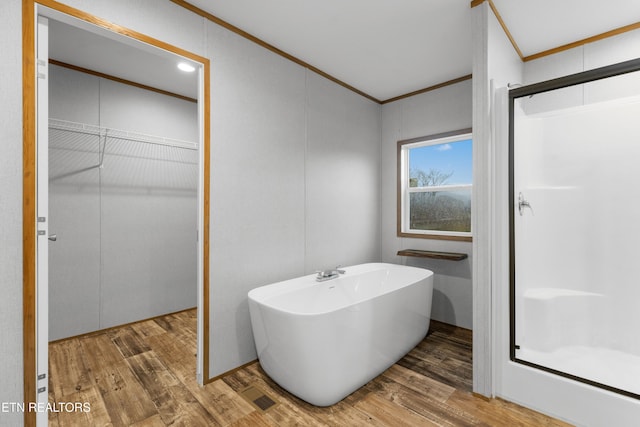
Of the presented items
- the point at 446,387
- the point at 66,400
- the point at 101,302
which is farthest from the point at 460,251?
the point at 101,302

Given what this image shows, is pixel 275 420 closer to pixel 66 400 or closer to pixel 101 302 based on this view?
pixel 66 400

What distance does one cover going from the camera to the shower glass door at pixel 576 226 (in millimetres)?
1985

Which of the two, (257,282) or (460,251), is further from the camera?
(460,251)

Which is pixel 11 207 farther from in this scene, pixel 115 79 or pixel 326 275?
pixel 115 79

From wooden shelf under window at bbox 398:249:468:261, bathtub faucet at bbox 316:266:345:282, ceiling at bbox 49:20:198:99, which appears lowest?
bathtub faucet at bbox 316:266:345:282

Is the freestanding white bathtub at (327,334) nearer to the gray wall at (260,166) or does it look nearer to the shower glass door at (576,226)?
the gray wall at (260,166)

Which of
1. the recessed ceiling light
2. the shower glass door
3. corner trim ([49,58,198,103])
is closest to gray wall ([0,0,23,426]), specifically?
the recessed ceiling light

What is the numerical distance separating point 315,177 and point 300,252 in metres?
0.76

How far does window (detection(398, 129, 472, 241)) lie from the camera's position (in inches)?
129

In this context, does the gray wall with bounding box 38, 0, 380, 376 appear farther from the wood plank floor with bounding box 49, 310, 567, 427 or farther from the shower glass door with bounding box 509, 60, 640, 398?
the shower glass door with bounding box 509, 60, 640, 398

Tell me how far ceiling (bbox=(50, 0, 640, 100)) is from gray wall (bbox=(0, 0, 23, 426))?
650 mm

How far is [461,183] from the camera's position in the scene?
10.9 feet

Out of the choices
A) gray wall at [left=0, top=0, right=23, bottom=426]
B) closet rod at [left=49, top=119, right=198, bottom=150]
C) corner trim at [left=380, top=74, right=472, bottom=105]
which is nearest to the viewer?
gray wall at [left=0, top=0, right=23, bottom=426]

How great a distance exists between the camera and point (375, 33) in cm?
237
